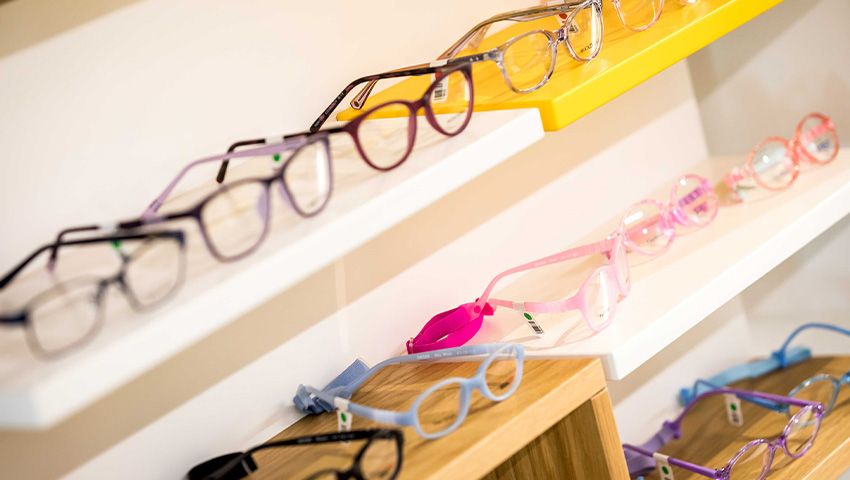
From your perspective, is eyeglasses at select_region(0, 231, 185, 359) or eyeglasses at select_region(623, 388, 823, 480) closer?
eyeglasses at select_region(0, 231, 185, 359)

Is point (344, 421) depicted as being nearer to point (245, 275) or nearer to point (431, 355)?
point (431, 355)

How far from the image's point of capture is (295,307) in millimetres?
1002

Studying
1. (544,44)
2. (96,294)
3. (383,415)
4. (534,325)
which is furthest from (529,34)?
(96,294)

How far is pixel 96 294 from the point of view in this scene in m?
0.57

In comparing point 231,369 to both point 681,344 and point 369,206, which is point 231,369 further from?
point 681,344

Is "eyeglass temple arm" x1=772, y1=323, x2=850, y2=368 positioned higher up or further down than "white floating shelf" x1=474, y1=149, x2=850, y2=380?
further down

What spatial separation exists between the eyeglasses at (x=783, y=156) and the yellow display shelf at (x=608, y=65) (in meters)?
0.28

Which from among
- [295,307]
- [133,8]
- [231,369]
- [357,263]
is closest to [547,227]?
[357,263]

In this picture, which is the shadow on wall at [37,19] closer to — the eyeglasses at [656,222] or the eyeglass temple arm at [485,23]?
the eyeglass temple arm at [485,23]

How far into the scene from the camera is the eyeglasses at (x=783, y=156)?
1261mm

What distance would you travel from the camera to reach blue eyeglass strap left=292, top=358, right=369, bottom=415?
977 millimetres

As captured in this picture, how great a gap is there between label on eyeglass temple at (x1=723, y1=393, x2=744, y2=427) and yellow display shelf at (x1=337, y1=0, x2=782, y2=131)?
63 cm

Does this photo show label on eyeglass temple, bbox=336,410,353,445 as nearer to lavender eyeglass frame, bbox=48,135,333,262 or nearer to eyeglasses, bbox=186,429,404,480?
eyeglasses, bbox=186,429,404,480

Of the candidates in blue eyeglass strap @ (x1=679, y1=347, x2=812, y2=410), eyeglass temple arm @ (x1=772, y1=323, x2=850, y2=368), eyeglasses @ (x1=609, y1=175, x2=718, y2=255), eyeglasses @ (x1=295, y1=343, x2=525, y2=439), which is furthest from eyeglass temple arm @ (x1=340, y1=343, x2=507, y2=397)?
eyeglass temple arm @ (x1=772, y1=323, x2=850, y2=368)
